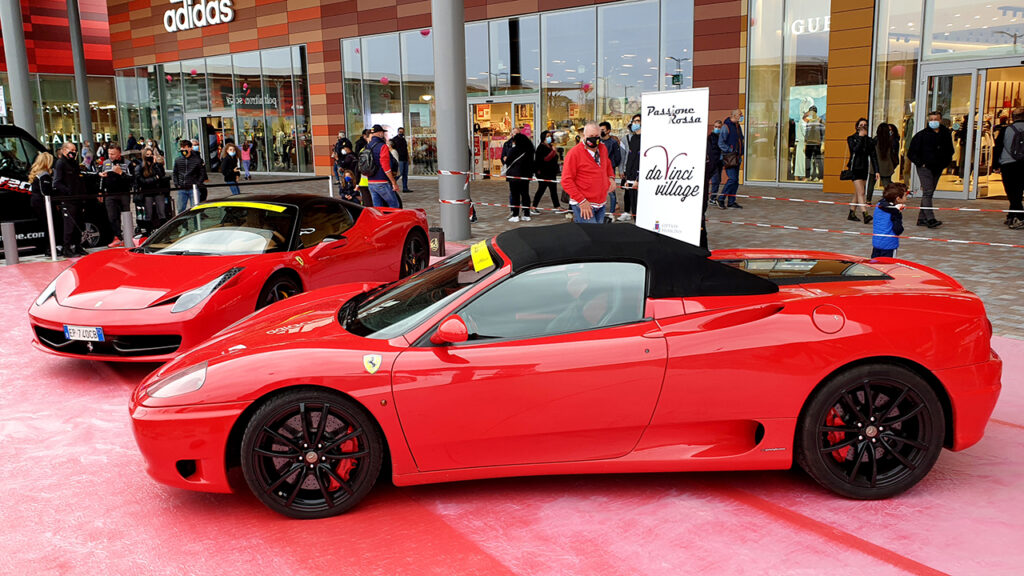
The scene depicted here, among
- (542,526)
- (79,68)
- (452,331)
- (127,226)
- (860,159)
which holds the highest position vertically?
(79,68)

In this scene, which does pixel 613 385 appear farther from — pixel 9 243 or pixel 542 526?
pixel 9 243

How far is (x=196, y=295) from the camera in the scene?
598 cm

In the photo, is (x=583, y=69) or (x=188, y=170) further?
(x=583, y=69)

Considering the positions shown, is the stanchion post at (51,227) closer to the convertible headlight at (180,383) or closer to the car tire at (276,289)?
the car tire at (276,289)

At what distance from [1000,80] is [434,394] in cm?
1674

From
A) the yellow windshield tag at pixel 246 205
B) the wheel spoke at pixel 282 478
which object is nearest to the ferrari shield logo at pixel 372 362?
the wheel spoke at pixel 282 478

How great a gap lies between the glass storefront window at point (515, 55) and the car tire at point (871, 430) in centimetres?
2075

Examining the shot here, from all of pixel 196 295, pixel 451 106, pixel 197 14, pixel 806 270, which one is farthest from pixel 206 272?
pixel 197 14

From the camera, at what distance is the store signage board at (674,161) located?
8672 millimetres

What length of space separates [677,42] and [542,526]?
18.8m

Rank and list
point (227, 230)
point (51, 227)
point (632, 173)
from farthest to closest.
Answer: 1. point (632, 173)
2. point (51, 227)
3. point (227, 230)

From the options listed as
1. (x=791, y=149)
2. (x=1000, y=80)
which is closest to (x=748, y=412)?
(x=1000, y=80)

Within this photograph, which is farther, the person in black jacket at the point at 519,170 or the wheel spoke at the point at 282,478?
the person in black jacket at the point at 519,170

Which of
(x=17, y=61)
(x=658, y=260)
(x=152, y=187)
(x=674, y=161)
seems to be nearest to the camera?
(x=658, y=260)
